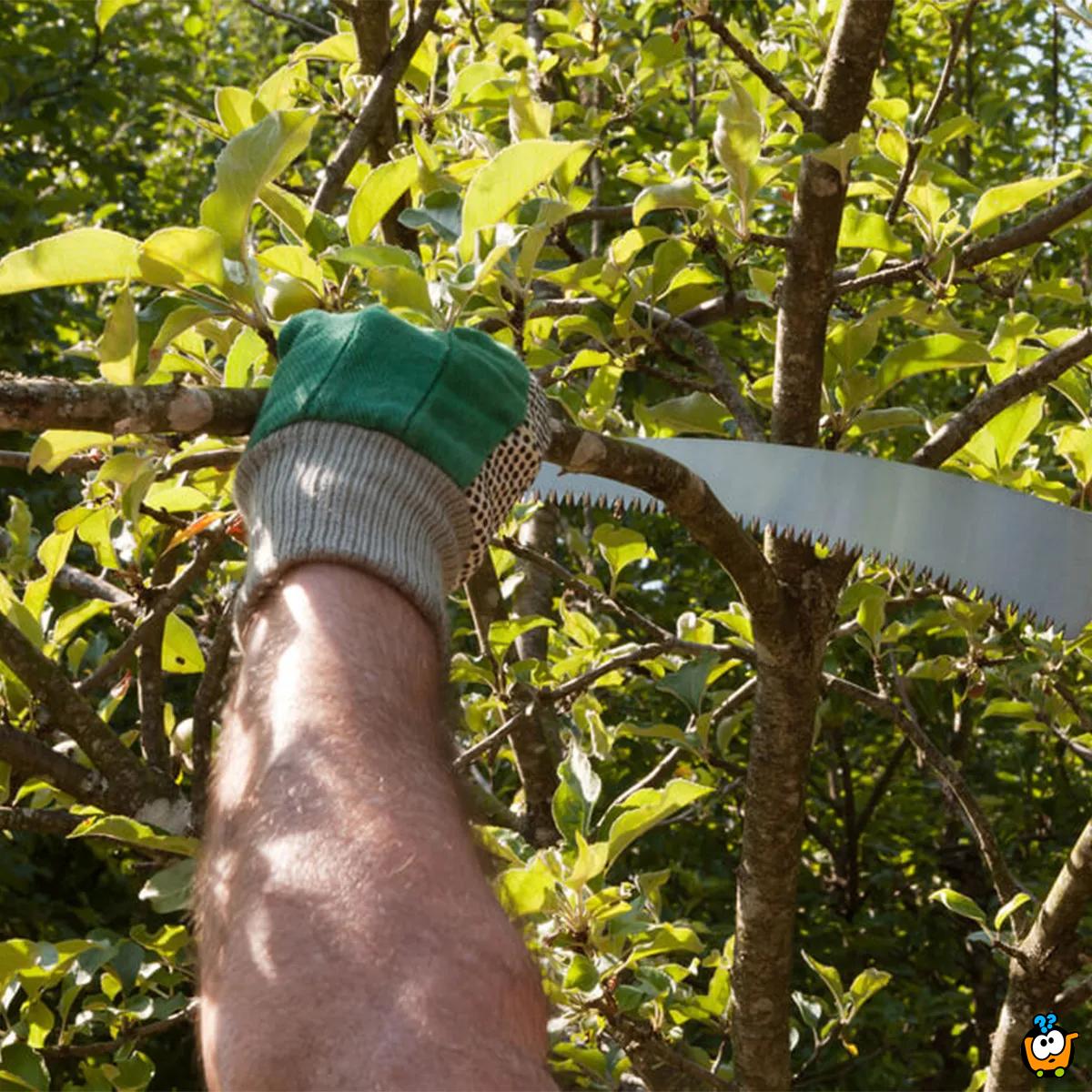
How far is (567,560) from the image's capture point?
5043 millimetres

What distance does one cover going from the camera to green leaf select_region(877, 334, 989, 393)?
2434 mm

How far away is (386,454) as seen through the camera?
1537 millimetres

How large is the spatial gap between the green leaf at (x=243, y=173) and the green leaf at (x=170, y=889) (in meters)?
0.86

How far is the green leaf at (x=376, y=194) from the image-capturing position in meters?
2.01

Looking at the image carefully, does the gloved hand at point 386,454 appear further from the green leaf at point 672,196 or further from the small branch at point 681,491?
the green leaf at point 672,196

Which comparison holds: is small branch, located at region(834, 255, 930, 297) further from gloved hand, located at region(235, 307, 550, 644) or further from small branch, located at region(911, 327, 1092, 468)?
gloved hand, located at region(235, 307, 550, 644)

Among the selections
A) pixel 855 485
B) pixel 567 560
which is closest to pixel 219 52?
pixel 567 560

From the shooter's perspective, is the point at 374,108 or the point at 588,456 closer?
the point at 588,456

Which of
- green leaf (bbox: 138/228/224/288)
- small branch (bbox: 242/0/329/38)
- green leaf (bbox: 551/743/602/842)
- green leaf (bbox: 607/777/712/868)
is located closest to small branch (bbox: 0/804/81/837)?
green leaf (bbox: 551/743/602/842)

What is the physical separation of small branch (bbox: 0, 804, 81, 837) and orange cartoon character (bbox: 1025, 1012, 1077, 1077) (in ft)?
5.42

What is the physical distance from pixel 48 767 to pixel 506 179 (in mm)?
1262

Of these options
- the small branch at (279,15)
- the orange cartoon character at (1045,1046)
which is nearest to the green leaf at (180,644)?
the orange cartoon character at (1045,1046)

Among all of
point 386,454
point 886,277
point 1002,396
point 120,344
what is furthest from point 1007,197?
point 120,344

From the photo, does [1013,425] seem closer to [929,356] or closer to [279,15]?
[929,356]
